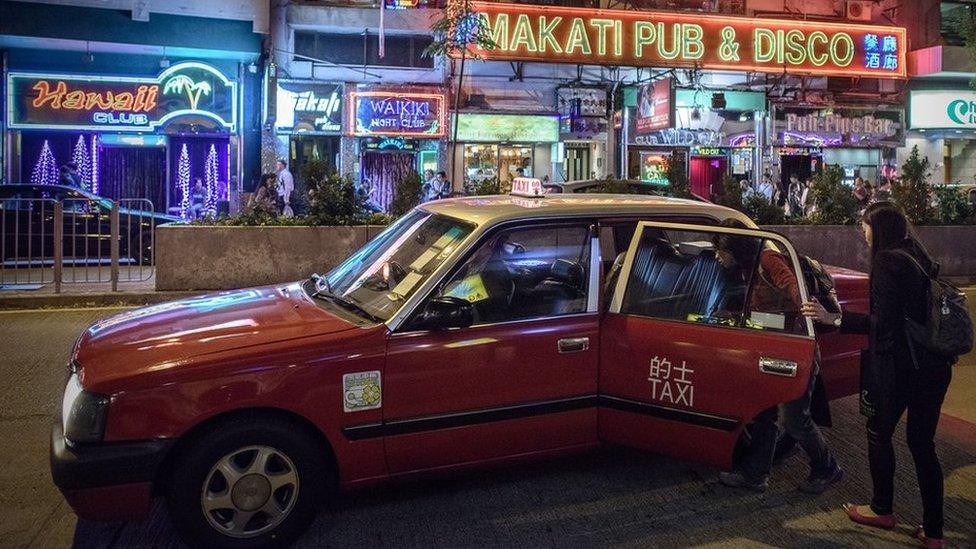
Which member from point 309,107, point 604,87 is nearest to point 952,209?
point 604,87

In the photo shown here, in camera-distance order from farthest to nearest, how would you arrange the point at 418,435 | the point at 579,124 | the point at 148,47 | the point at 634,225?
the point at 579,124, the point at 148,47, the point at 634,225, the point at 418,435

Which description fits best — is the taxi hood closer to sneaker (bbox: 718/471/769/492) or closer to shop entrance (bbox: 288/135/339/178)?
sneaker (bbox: 718/471/769/492)

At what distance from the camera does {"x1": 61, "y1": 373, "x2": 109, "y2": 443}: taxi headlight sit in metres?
3.41

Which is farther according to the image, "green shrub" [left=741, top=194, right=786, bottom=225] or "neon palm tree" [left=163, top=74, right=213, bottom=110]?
"neon palm tree" [left=163, top=74, right=213, bottom=110]

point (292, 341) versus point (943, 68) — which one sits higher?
point (943, 68)

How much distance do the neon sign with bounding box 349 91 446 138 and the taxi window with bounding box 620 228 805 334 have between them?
15.9m

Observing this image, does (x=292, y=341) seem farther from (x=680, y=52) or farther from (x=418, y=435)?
(x=680, y=52)

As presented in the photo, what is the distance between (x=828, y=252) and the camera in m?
13.0

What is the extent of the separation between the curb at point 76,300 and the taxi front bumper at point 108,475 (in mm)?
6954

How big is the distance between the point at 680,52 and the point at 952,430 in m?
14.7

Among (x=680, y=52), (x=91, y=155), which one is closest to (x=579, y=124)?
(x=680, y=52)

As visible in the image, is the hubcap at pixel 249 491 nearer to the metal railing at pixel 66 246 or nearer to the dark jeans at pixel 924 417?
the dark jeans at pixel 924 417

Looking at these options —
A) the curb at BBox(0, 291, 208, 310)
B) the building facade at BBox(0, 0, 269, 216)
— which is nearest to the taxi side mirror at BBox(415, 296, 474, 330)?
the curb at BBox(0, 291, 208, 310)

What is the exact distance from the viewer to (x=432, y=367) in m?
3.88
